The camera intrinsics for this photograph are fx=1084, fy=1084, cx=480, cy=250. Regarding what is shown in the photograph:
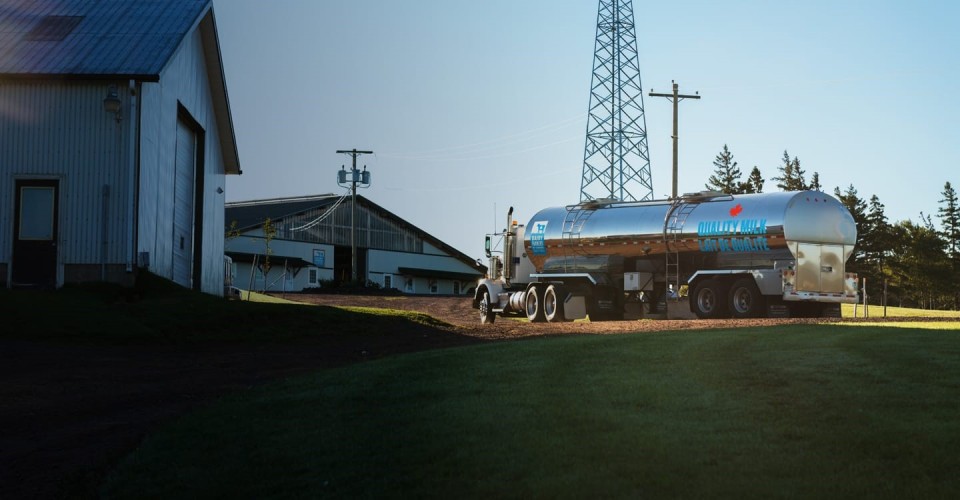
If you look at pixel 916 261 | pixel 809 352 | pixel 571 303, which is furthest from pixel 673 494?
pixel 916 261

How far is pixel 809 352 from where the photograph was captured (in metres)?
13.9

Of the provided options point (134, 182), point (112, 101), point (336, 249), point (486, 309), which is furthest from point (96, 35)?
point (336, 249)

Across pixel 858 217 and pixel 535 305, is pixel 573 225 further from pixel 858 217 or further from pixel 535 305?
pixel 858 217

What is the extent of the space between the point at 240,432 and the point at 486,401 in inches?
99.7

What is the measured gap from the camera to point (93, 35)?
29.6 m

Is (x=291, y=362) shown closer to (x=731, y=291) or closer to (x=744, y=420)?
(x=744, y=420)

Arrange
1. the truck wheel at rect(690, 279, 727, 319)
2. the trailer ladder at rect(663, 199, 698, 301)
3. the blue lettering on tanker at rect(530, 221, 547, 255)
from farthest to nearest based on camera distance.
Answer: the blue lettering on tanker at rect(530, 221, 547, 255)
the trailer ladder at rect(663, 199, 698, 301)
the truck wheel at rect(690, 279, 727, 319)

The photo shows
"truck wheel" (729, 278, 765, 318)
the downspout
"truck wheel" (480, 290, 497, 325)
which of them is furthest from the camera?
"truck wheel" (480, 290, 497, 325)

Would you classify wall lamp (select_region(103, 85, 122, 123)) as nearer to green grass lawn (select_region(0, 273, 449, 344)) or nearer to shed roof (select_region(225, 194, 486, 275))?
green grass lawn (select_region(0, 273, 449, 344))

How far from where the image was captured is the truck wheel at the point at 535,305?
36.7 m

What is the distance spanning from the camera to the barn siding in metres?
28.0

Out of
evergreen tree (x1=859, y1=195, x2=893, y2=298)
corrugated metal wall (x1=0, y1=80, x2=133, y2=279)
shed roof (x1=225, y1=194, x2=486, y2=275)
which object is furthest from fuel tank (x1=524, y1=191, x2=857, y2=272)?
evergreen tree (x1=859, y1=195, x2=893, y2=298)

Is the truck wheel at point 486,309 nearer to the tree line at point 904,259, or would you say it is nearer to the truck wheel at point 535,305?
the truck wheel at point 535,305

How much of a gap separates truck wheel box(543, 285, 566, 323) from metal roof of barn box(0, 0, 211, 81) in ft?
46.2
